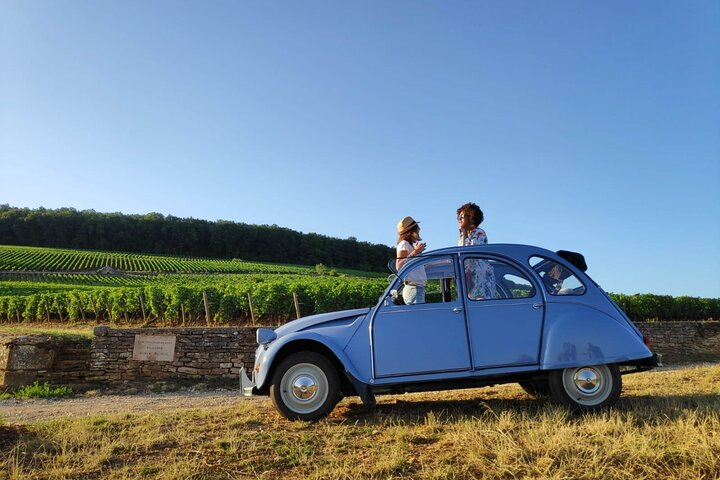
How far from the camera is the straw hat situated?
→ 6.20 meters

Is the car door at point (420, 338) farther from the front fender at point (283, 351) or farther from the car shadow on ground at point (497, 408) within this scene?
the car shadow on ground at point (497, 408)

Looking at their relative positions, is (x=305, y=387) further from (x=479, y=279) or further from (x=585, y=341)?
(x=585, y=341)

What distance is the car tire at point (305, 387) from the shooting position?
536 cm

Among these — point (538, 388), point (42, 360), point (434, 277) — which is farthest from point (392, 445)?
point (42, 360)

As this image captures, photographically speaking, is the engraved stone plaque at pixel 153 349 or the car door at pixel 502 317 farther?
the engraved stone plaque at pixel 153 349

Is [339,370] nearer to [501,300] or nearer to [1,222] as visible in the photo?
[501,300]

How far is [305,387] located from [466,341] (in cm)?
175

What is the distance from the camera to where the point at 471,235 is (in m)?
6.13

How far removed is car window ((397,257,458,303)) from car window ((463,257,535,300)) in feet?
0.59

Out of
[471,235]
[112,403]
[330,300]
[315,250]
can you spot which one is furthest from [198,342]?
[315,250]

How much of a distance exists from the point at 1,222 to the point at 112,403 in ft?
339

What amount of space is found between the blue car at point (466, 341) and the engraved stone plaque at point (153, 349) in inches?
314

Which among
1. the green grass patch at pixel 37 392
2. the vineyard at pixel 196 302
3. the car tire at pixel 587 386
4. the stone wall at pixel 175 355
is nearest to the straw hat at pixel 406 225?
the car tire at pixel 587 386

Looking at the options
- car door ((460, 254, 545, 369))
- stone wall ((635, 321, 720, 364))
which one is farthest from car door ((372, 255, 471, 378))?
stone wall ((635, 321, 720, 364))
